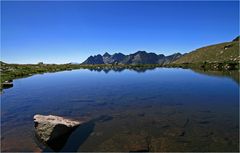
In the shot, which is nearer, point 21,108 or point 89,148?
point 89,148

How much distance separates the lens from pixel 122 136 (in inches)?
758

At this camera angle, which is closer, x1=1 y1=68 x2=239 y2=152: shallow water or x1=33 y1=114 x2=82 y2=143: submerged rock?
x1=1 y1=68 x2=239 y2=152: shallow water

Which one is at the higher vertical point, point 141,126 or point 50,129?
point 50,129

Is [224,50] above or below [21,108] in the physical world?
above

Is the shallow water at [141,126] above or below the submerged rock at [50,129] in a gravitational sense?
below

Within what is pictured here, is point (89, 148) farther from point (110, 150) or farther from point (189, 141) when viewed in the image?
point (189, 141)

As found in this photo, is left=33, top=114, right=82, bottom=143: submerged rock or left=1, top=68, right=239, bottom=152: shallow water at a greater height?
left=33, top=114, right=82, bottom=143: submerged rock

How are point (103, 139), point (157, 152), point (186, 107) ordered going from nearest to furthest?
point (157, 152)
point (103, 139)
point (186, 107)

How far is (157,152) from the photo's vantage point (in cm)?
1584

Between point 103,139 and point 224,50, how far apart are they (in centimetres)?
18254

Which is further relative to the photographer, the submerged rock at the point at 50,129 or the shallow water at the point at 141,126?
the submerged rock at the point at 50,129

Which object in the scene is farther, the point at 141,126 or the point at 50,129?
the point at 141,126

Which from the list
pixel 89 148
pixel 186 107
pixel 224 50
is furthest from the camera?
pixel 224 50

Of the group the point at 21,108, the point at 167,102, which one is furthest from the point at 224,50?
the point at 21,108
